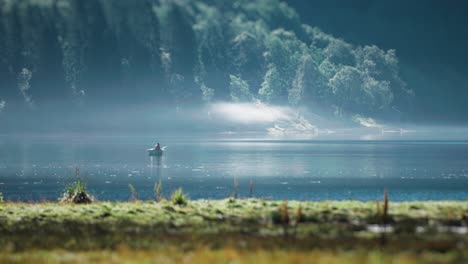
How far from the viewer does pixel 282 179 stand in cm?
13950

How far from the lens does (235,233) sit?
33.8 metres

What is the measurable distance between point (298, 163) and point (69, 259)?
16873 cm

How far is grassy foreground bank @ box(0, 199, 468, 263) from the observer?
26219mm

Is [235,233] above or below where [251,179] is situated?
below

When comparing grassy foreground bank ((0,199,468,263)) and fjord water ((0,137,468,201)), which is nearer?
grassy foreground bank ((0,199,468,263))

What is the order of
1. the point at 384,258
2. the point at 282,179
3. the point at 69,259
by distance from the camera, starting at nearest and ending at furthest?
the point at 384,258
the point at 69,259
the point at 282,179

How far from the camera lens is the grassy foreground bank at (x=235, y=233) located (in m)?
26.2

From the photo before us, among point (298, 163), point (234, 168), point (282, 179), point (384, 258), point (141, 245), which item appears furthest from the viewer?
point (298, 163)

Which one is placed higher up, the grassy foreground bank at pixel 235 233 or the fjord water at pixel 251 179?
the fjord water at pixel 251 179

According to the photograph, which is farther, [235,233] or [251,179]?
[251,179]

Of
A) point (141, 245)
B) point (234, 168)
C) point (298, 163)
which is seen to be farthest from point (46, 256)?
point (298, 163)

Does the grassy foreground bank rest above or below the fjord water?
below

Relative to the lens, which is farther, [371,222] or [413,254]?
[371,222]

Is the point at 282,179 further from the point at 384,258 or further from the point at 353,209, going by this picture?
the point at 384,258
